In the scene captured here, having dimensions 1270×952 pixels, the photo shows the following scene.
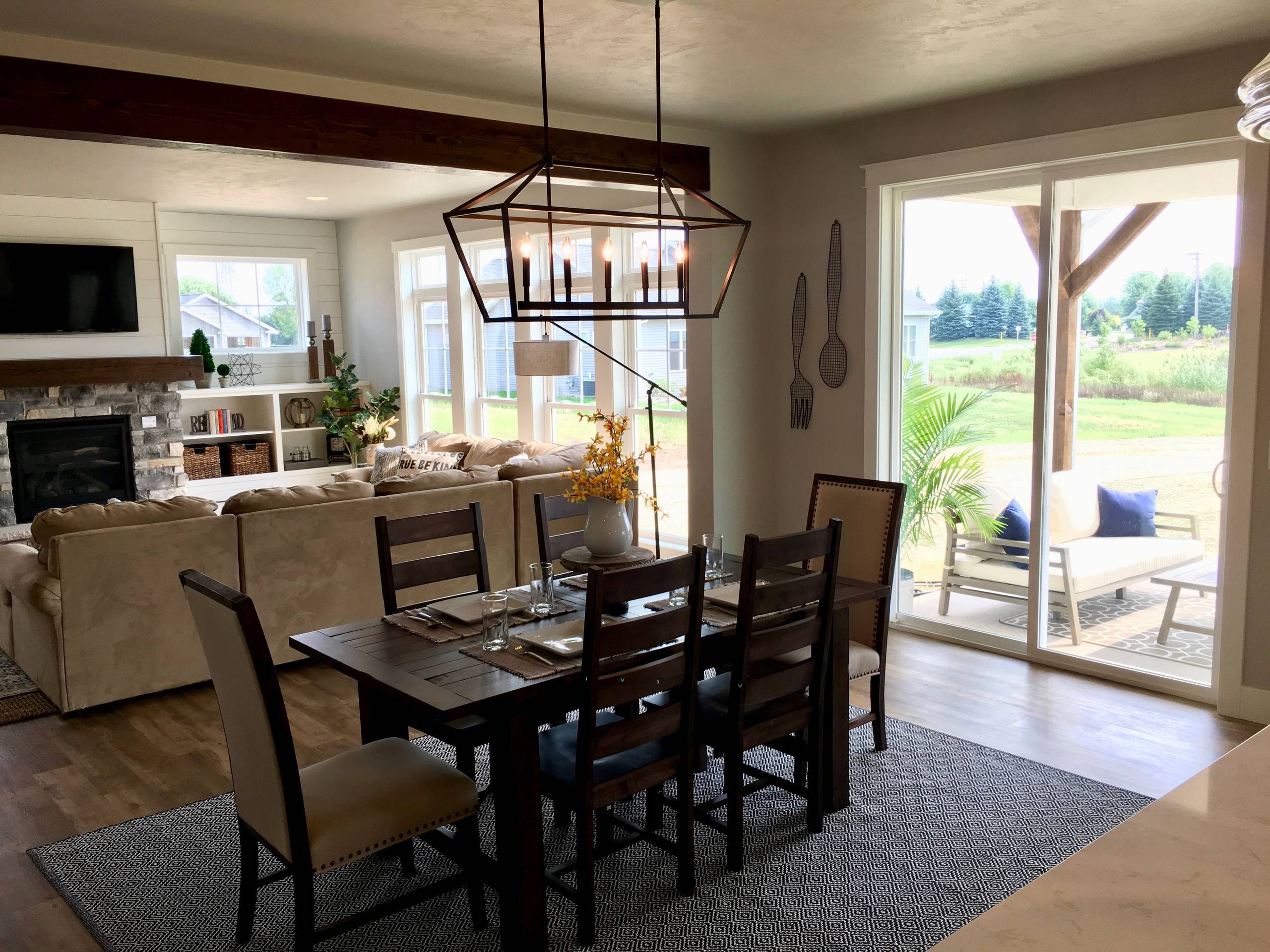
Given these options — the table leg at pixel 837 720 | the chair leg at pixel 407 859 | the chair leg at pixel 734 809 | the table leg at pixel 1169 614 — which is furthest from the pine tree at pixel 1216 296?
the chair leg at pixel 407 859

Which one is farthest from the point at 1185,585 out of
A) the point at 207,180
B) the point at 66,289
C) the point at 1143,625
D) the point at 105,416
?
the point at 66,289

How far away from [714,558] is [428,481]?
2.14m

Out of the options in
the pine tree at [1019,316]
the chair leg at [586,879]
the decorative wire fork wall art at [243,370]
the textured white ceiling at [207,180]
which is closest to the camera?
the chair leg at [586,879]

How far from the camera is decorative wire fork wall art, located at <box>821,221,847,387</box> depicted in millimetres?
5492

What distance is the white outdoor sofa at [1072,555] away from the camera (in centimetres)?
451

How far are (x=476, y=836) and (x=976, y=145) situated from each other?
3927 millimetres

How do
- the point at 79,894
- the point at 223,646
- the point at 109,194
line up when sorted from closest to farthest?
the point at 223,646 → the point at 79,894 → the point at 109,194

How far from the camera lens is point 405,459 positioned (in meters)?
7.96

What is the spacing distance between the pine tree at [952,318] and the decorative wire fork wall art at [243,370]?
6540mm

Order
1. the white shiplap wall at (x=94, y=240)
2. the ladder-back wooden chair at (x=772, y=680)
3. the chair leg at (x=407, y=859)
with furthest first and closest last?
the white shiplap wall at (x=94, y=240), the chair leg at (x=407, y=859), the ladder-back wooden chair at (x=772, y=680)

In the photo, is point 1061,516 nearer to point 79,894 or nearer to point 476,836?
point 476,836

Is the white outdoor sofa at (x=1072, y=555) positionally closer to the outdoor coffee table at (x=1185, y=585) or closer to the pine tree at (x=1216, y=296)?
the outdoor coffee table at (x=1185, y=585)

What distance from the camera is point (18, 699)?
454cm

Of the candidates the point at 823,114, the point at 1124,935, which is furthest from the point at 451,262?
the point at 1124,935
